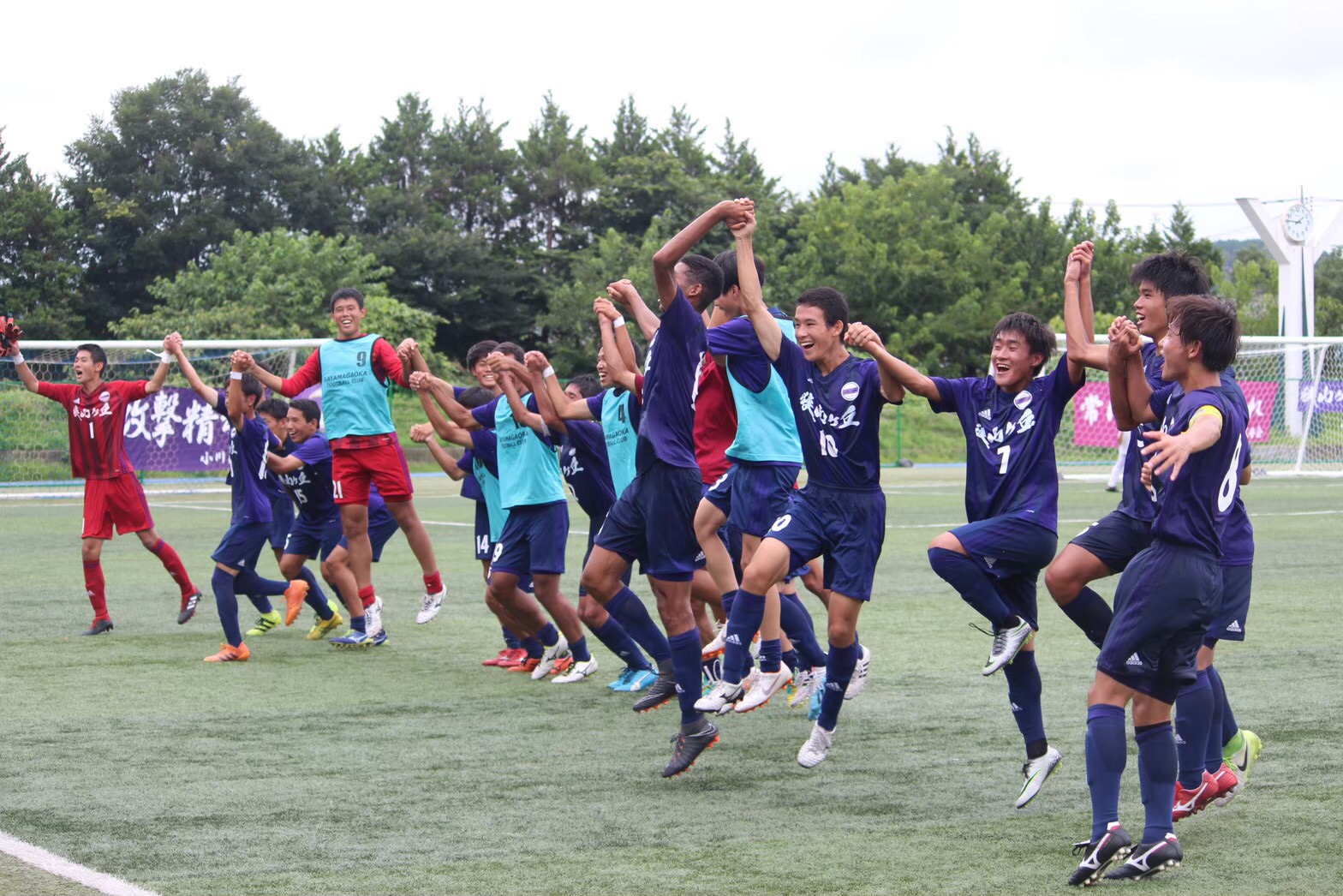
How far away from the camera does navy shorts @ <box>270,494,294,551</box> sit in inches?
404

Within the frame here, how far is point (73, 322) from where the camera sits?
44469 millimetres

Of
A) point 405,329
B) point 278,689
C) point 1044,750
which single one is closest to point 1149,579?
point 1044,750

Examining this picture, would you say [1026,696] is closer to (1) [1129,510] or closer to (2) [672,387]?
(1) [1129,510]

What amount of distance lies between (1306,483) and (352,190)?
36.4 m

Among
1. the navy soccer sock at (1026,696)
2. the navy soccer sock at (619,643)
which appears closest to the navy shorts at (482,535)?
the navy soccer sock at (619,643)

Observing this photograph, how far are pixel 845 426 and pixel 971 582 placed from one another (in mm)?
921

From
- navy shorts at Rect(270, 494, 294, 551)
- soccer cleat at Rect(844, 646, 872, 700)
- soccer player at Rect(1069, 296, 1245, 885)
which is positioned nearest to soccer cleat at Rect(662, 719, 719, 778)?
soccer cleat at Rect(844, 646, 872, 700)

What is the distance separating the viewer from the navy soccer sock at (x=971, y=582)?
17.4ft

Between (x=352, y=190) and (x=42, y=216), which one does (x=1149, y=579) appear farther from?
(x=352, y=190)

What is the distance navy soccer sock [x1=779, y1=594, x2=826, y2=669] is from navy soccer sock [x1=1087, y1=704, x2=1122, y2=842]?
2.79 metres

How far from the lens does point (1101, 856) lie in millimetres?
4242

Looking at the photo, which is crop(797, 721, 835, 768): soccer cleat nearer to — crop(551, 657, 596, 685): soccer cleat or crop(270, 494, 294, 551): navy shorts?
crop(551, 657, 596, 685): soccer cleat

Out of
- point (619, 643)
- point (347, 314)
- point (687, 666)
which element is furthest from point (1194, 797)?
point (347, 314)

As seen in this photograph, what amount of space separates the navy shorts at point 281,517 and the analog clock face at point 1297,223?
2553 cm
